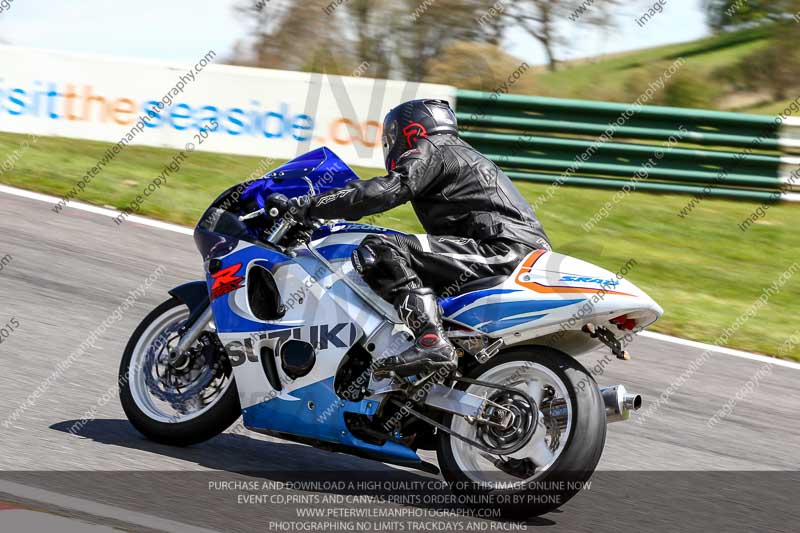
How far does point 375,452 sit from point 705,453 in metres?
2.31

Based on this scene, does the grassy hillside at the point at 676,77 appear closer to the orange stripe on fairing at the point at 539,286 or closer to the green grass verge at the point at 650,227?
the green grass verge at the point at 650,227

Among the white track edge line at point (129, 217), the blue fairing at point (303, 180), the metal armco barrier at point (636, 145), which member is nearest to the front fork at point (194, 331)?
the blue fairing at point (303, 180)

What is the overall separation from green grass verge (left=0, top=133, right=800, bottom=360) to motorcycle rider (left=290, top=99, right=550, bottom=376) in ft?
15.0

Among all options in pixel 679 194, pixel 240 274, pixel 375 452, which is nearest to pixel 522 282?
pixel 375 452

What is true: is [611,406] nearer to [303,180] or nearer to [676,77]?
[303,180]

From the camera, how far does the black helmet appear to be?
508 cm

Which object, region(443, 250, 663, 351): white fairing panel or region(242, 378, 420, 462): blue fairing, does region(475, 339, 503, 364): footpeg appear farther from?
region(242, 378, 420, 462): blue fairing

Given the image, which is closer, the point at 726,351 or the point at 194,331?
the point at 194,331

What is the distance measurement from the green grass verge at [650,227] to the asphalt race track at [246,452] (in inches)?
68.3

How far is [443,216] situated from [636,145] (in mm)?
8981

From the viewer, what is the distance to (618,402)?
480 centimetres

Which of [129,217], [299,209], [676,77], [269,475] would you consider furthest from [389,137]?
[676,77]

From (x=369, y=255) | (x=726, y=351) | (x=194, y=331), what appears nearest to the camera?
(x=369, y=255)

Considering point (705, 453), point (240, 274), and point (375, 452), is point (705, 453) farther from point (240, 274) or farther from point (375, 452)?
point (240, 274)
